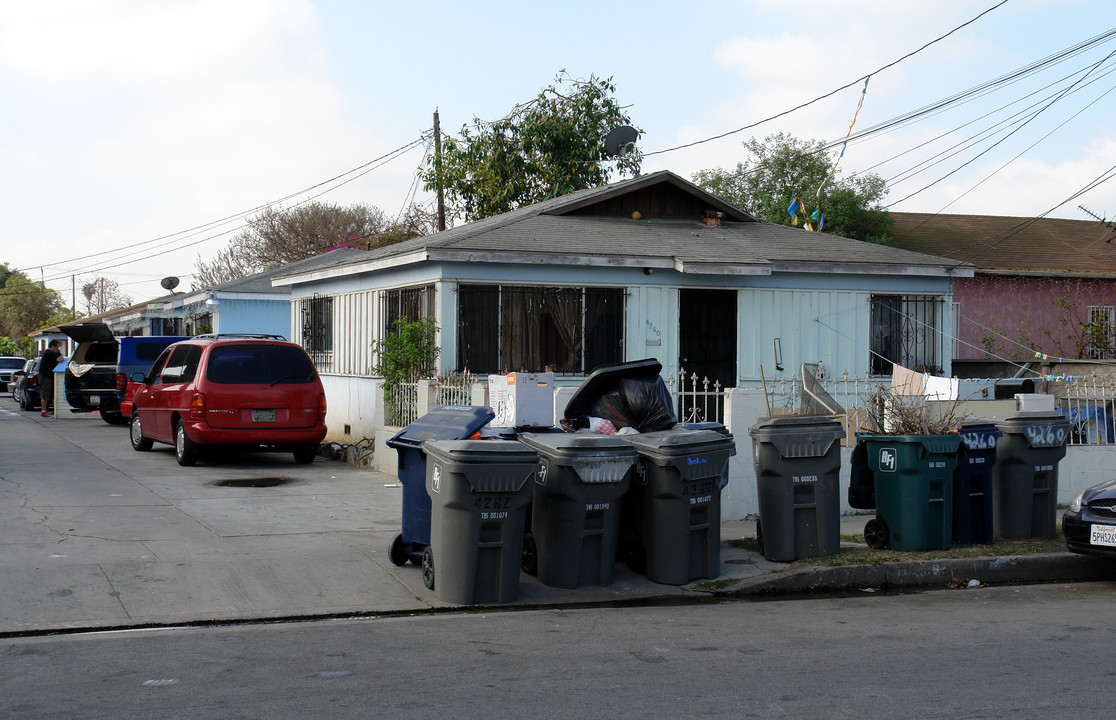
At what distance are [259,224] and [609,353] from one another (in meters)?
39.8

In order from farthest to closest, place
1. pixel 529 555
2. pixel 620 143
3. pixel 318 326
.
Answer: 1. pixel 620 143
2. pixel 318 326
3. pixel 529 555

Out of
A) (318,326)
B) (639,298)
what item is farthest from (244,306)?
(639,298)

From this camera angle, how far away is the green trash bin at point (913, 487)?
29.5 feet

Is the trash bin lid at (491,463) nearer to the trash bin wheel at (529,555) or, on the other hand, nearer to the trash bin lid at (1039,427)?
the trash bin wheel at (529,555)

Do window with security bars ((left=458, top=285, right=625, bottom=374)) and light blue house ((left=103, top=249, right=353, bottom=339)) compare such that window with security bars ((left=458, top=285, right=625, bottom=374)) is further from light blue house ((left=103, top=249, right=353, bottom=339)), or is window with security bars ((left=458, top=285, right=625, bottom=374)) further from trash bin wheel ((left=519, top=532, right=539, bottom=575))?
light blue house ((left=103, top=249, right=353, bottom=339))

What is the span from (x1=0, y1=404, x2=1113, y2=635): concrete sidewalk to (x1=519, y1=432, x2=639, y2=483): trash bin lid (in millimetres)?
901

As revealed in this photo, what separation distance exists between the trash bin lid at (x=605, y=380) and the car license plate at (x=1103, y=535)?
3.75 meters

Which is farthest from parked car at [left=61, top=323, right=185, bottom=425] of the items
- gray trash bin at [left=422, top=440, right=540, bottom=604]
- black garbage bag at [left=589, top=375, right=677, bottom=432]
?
gray trash bin at [left=422, top=440, right=540, bottom=604]

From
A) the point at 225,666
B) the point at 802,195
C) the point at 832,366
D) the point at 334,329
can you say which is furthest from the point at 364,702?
the point at 802,195

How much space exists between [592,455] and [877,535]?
10.5 feet

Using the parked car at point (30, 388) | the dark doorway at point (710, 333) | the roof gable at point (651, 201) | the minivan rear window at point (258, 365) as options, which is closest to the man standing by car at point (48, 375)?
the parked car at point (30, 388)

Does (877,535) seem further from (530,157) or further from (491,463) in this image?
(530,157)

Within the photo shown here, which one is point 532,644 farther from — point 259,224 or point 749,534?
point 259,224

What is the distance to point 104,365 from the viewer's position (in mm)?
22875
